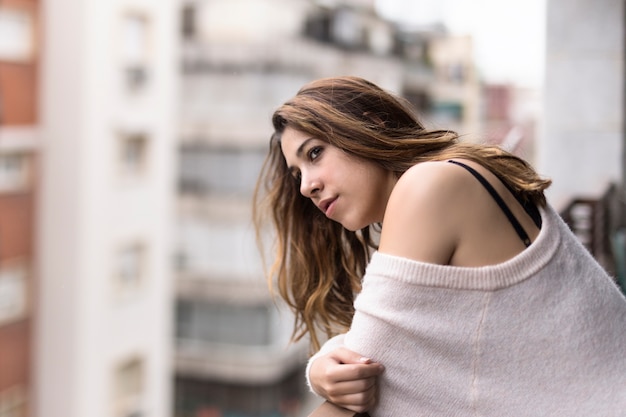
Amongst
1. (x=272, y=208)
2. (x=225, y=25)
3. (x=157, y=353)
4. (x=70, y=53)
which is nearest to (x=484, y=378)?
(x=272, y=208)

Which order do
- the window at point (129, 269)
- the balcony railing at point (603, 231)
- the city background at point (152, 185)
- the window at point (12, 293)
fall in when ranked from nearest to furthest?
the balcony railing at point (603, 231), the window at point (12, 293), the city background at point (152, 185), the window at point (129, 269)

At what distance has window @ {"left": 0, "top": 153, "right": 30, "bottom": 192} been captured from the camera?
14.4 metres

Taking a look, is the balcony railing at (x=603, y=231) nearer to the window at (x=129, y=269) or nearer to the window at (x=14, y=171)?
the window at (x=14, y=171)

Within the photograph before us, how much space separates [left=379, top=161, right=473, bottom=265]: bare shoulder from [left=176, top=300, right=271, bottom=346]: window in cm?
1760

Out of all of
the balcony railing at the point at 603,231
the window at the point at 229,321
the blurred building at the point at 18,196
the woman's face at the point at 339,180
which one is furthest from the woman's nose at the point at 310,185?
the window at the point at 229,321

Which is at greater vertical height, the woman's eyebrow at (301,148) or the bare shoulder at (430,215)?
the woman's eyebrow at (301,148)

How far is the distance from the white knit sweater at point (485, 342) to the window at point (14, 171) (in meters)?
14.2

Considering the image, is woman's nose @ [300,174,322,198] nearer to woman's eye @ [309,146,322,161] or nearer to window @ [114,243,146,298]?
woman's eye @ [309,146,322,161]

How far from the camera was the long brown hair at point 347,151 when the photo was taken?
2.81 feet

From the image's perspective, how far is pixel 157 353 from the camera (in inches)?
781

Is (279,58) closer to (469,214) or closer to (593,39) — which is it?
(593,39)

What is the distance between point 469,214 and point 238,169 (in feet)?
57.4

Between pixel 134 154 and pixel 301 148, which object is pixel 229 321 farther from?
pixel 301 148

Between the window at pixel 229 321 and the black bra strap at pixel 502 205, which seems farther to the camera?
the window at pixel 229 321
